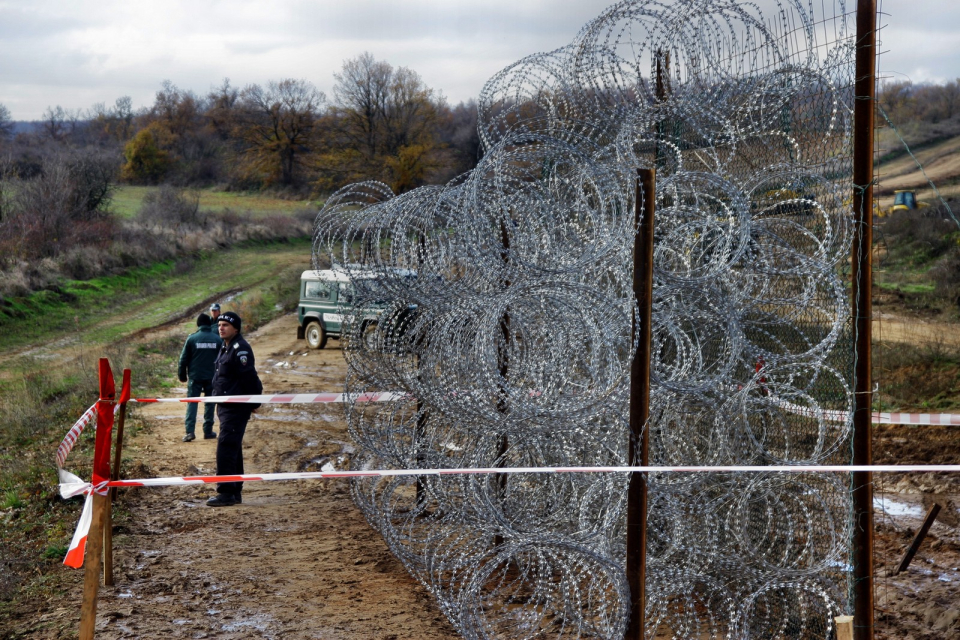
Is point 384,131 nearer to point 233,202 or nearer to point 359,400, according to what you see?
point 233,202

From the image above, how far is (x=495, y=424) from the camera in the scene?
4.98m

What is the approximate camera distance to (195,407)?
10094mm

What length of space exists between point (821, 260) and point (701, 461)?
5.71ft

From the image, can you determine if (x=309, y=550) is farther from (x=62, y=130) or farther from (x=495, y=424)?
(x=62, y=130)

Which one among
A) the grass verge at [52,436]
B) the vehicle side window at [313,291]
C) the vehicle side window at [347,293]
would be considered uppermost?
the vehicle side window at [347,293]

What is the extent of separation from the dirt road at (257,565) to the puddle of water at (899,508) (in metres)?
4.48

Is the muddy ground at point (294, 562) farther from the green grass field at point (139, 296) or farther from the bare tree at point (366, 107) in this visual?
the bare tree at point (366, 107)

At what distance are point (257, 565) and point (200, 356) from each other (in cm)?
429

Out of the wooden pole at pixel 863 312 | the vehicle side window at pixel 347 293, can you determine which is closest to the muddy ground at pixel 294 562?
the wooden pole at pixel 863 312

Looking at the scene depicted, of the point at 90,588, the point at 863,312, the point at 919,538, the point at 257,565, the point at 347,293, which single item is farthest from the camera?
the point at 347,293

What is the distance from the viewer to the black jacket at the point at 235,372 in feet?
25.7

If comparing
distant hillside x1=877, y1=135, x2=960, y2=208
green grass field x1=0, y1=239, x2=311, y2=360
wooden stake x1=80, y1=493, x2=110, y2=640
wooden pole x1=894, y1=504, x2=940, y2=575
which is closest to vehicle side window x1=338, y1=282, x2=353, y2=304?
wooden stake x1=80, y1=493, x2=110, y2=640

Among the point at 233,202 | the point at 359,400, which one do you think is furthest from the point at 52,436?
the point at 233,202

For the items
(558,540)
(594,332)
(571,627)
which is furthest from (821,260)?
(571,627)
